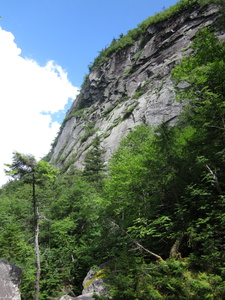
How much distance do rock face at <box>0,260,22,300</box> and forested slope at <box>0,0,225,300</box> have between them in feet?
4.10

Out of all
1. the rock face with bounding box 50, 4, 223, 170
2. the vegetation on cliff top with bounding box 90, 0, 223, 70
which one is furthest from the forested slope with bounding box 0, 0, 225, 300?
the vegetation on cliff top with bounding box 90, 0, 223, 70

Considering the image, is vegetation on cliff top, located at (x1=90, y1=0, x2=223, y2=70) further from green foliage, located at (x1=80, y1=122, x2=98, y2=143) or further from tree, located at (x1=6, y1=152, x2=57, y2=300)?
tree, located at (x1=6, y1=152, x2=57, y2=300)

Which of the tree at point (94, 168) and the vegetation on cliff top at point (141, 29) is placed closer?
the tree at point (94, 168)

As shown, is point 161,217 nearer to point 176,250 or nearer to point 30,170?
point 176,250

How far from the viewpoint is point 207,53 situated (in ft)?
33.6

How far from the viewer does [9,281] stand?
10.5 meters

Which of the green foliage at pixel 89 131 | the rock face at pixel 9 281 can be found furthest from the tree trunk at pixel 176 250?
the green foliage at pixel 89 131

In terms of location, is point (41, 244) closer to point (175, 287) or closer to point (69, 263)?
point (69, 263)

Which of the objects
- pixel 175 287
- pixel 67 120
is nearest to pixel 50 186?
Result: pixel 175 287

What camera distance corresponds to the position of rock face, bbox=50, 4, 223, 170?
94.2 ft

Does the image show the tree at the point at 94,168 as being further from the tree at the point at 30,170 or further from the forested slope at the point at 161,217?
the tree at the point at 30,170

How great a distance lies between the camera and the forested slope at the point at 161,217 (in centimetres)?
650

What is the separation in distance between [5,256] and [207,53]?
18.1 metres

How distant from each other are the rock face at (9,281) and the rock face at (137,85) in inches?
665
